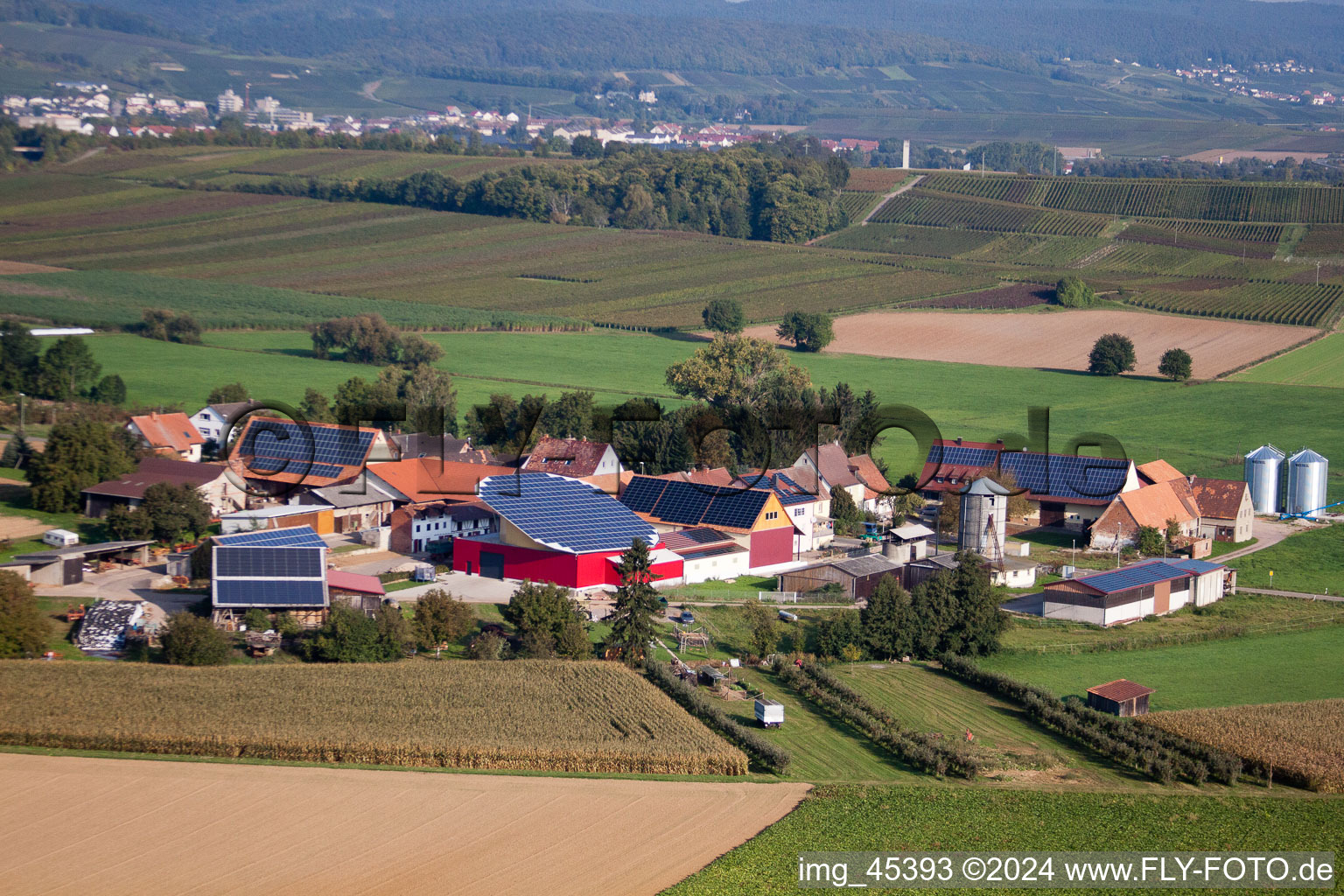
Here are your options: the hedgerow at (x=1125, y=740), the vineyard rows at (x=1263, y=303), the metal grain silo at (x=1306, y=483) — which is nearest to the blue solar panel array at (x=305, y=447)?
the hedgerow at (x=1125, y=740)

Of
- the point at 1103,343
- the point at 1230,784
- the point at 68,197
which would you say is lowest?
the point at 1230,784

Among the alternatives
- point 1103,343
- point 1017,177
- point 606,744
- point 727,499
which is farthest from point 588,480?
point 1017,177

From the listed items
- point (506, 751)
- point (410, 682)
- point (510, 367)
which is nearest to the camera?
point (506, 751)

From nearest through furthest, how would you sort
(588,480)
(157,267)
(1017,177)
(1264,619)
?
1. (1264,619)
2. (588,480)
3. (157,267)
4. (1017,177)

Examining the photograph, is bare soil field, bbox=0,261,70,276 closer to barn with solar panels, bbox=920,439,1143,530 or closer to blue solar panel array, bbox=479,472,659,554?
blue solar panel array, bbox=479,472,659,554

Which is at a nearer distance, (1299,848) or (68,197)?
(1299,848)

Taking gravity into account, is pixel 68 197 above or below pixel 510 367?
above

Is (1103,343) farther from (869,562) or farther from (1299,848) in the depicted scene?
(1299,848)
